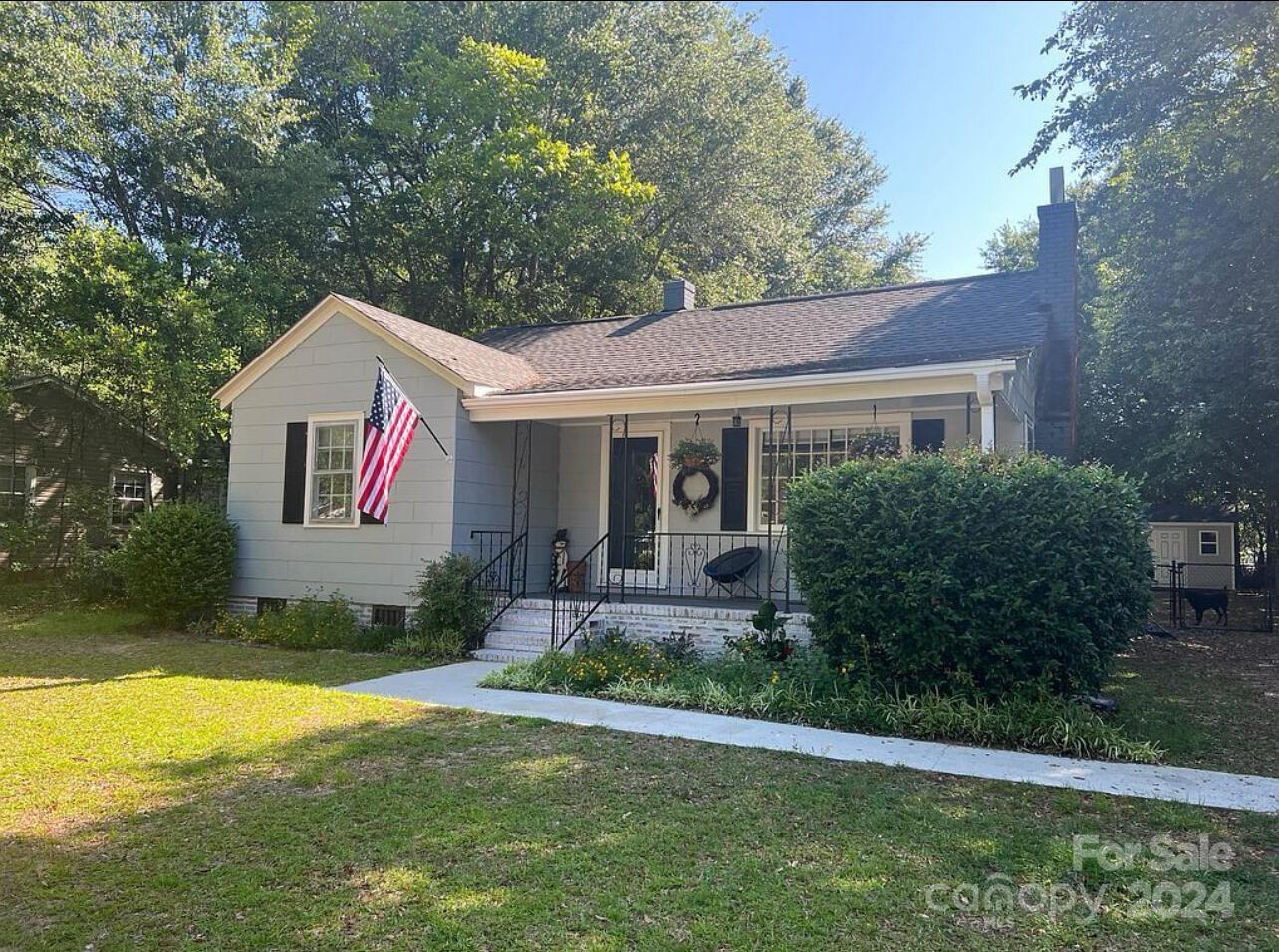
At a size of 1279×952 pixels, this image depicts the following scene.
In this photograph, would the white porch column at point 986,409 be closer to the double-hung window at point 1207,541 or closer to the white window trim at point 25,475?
the white window trim at point 25,475

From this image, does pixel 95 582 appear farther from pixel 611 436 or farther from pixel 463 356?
pixel 611 436

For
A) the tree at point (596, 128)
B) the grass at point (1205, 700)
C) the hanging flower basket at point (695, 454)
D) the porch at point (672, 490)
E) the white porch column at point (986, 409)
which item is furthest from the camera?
the tree at point (596, 128)

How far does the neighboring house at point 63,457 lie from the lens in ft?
51.6

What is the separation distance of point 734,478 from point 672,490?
0.96 m

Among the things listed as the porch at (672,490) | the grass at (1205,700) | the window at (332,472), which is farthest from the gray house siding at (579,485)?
the grass at (1205,700)

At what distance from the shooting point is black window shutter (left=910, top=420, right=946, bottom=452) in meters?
10.0

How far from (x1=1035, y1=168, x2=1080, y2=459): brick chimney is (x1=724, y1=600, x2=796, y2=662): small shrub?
572 centimetres

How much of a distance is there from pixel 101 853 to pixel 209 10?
64.4 feet

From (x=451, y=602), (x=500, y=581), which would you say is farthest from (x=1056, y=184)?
(x=451, y=602)

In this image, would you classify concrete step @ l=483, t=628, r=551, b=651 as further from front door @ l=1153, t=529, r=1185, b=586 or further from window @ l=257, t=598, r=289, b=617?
front door @ l=1153, t=529, r=1185, b=586

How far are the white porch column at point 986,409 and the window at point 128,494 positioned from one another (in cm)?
1598

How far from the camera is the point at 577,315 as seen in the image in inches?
830

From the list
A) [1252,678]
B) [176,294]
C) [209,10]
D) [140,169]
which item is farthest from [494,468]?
[209,10]

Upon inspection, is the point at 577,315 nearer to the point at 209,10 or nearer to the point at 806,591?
the point at 209,10
